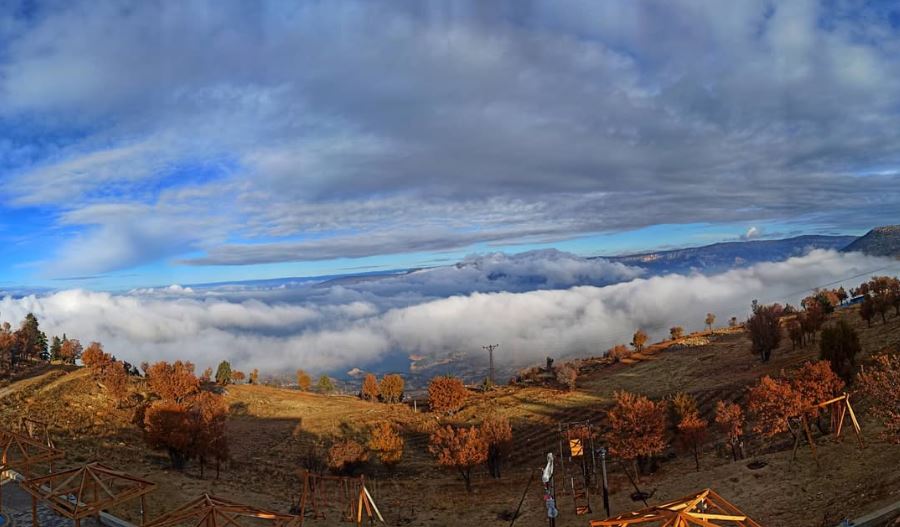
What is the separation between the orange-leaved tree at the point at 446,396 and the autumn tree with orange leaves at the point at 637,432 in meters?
50.2

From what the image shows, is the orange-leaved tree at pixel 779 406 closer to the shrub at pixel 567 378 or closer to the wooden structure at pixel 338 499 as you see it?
the wooden structure at pixel 338 499

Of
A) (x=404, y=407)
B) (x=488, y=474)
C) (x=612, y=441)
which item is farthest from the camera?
(x=404, y=407)

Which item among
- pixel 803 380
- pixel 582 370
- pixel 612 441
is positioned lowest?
pixel 582 370

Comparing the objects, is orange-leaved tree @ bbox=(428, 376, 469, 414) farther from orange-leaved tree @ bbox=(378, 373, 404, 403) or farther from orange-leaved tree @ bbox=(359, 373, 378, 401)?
orange-leaved tree @ bbox=(359, 373, 378, 401)

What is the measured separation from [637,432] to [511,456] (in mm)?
23258

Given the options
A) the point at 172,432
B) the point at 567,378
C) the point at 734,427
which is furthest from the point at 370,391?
the point at 734,427

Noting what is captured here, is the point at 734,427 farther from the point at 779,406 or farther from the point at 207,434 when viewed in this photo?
the point at 207,434

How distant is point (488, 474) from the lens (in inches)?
2194

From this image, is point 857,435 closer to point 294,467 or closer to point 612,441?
point 612,441

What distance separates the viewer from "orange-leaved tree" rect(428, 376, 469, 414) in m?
92.8

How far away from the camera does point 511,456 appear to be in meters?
63.0

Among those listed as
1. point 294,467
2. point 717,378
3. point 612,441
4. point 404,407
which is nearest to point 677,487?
point 612,441

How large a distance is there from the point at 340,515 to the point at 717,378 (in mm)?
67774

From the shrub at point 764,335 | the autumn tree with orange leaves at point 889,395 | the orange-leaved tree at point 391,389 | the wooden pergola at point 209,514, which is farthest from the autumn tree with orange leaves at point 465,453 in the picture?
the orange-leaved tree at point 391,389
